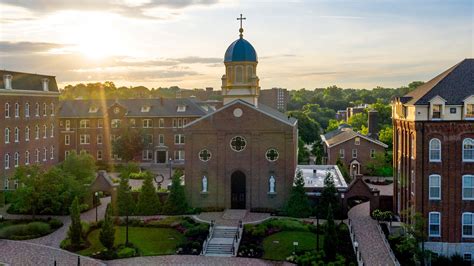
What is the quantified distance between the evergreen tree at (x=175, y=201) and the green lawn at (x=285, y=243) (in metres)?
9.61

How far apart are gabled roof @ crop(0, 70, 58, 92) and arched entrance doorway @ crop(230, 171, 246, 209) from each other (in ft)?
83.7

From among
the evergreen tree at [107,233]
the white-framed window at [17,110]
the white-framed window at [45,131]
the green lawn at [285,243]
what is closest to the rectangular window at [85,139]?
the white-framed window at [45,131]

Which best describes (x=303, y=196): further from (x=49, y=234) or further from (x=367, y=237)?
(x=49, y=234)

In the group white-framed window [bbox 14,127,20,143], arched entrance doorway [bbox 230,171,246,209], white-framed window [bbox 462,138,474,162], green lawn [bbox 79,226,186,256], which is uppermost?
white-framed window [bbox 14,127,20,143]

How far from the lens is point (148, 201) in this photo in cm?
4138

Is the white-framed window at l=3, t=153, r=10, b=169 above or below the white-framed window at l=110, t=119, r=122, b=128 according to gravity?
below

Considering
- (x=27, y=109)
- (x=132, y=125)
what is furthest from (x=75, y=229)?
(x=132, y=125)

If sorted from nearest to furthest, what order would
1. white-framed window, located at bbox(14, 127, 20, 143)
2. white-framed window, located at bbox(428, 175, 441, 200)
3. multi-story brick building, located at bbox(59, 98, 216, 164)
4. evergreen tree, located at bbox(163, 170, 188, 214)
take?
1. white-framed window, located at bbox(428, 175, 441, 200)
2. evergreen tree, located at bbox(163, 170, 188, 214)
3. white-framed window, located at bbox(14, 127, 20, 143)
4. multi-story brick building, located at bbox(59, 98, 216, 164)

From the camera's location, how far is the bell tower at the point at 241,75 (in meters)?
46.1

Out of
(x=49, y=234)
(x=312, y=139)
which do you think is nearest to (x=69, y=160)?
(x=49, y=234)

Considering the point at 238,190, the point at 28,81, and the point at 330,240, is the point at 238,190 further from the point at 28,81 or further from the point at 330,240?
the point at 28,81

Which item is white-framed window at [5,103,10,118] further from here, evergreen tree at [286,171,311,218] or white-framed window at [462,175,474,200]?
white-framed window at [462,175,474,200]

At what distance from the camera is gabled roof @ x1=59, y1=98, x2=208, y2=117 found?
239ft

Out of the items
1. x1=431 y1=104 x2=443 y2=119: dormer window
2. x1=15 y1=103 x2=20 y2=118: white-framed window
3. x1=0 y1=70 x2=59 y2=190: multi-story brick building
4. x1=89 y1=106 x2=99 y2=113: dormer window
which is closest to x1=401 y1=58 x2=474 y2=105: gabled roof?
x1=431 y1=104 x2=443 y2=119: dormer window
